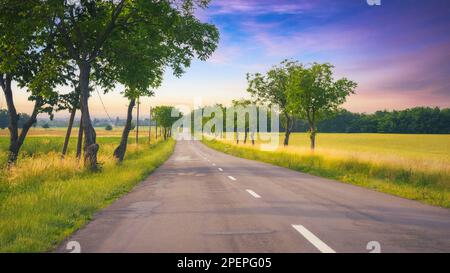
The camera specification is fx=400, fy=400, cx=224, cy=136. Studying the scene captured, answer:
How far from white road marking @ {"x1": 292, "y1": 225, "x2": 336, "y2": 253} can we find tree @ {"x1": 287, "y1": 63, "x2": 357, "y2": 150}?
32020mm

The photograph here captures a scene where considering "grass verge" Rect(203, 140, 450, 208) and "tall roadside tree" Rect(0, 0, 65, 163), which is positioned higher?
"tall roadside tree" Rect(0, 0, 65, 163)

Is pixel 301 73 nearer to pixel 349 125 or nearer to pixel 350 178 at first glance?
pixel 350 178

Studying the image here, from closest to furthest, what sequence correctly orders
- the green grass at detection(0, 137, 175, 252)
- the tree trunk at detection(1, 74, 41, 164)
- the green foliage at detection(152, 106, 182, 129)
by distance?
the green grass at detection(0, 137, 175, 252), the tree trunk at detection(1, 74, 41, 164), the green foliage at detection(152, 106, 182, 129)

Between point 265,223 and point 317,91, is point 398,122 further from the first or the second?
point 265,223

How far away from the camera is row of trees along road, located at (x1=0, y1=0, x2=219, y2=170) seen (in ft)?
51.8

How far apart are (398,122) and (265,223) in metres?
120

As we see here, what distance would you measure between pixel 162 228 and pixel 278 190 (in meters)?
5.97

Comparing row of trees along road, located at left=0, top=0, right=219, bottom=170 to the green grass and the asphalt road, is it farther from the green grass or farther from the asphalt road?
the asphalt road

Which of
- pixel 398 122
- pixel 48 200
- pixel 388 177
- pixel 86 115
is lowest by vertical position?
pixel 388 177

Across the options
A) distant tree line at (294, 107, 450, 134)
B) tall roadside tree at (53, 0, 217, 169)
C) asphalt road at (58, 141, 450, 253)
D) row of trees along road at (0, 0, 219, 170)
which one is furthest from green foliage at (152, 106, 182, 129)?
asphalt road at (58, 141, 450, 253)

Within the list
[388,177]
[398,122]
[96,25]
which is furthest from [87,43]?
[398,122]

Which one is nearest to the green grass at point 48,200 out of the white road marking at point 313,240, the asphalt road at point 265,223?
the asphalt road at point 265,223

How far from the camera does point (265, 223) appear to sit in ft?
24.1
